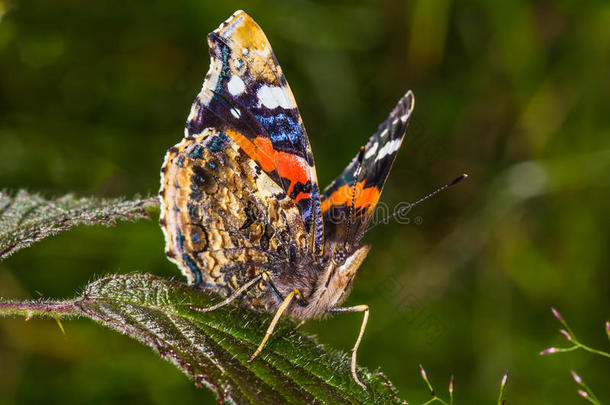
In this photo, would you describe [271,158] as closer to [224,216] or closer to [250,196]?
[250,196]

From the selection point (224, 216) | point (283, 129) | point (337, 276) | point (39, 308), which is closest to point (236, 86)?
point (283, 129)

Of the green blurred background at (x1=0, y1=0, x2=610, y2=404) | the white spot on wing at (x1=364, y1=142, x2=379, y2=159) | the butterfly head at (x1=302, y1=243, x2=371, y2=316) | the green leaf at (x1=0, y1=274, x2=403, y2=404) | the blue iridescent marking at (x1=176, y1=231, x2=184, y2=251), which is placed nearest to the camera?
the green leaf at (x1=0, y1=274, x2=403, y2=404)

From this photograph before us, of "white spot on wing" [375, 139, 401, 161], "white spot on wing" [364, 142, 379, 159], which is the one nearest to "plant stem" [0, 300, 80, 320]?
"white spot on wing" [375, 139, 401, 161]

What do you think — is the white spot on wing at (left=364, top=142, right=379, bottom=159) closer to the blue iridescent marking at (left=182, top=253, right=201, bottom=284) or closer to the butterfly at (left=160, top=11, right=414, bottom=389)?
the butterfly at (left=160, top=11, right=414, bottom=389)

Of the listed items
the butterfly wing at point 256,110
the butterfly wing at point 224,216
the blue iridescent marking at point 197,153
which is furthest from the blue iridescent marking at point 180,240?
the butterfly wing at point 256,110

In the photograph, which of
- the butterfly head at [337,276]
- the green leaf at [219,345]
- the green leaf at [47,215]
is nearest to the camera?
the green leaf at [219,345]

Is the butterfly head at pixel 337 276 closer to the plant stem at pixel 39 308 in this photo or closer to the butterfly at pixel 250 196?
the butterfly at pixel 250 196
